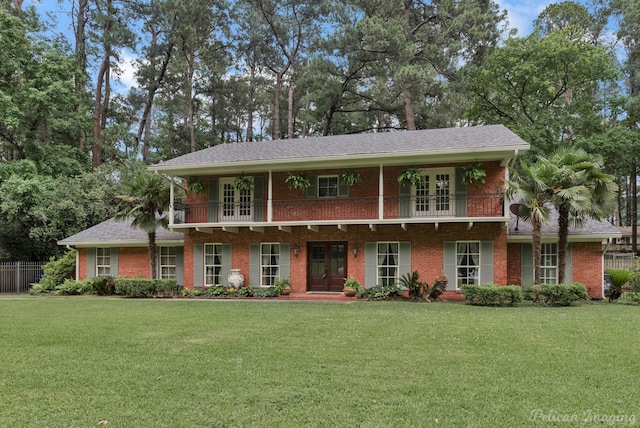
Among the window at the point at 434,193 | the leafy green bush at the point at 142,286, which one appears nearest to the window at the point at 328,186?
the window at the point at 434,193

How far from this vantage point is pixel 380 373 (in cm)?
609

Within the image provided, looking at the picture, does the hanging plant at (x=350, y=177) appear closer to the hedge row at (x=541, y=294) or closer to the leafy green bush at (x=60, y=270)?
the hedge row at (x=541, y=294)

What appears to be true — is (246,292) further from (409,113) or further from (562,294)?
(409,113)

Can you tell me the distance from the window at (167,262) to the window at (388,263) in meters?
9.33

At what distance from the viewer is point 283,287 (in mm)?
17469

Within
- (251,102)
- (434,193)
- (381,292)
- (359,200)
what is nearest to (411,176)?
(434,193)

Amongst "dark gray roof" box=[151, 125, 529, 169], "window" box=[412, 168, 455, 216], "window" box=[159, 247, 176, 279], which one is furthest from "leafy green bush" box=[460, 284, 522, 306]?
"window" box=[159, 247, 176, 279]

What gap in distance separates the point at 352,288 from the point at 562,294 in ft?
22.7

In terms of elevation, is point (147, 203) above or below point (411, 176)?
below

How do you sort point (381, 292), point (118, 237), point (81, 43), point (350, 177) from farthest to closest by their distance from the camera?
point (81, 43), point (118, 237), point (350, 177), point (381, 292)

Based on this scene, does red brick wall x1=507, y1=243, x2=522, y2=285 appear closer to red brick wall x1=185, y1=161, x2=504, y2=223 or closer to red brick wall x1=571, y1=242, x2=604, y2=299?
red brick wall x1=571, y1=242, x2=604, y2=299

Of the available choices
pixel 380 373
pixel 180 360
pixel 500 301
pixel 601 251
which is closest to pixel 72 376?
pixel 180 360

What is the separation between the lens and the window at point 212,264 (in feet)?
61.9

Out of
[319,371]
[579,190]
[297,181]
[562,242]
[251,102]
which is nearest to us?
[319,371]
